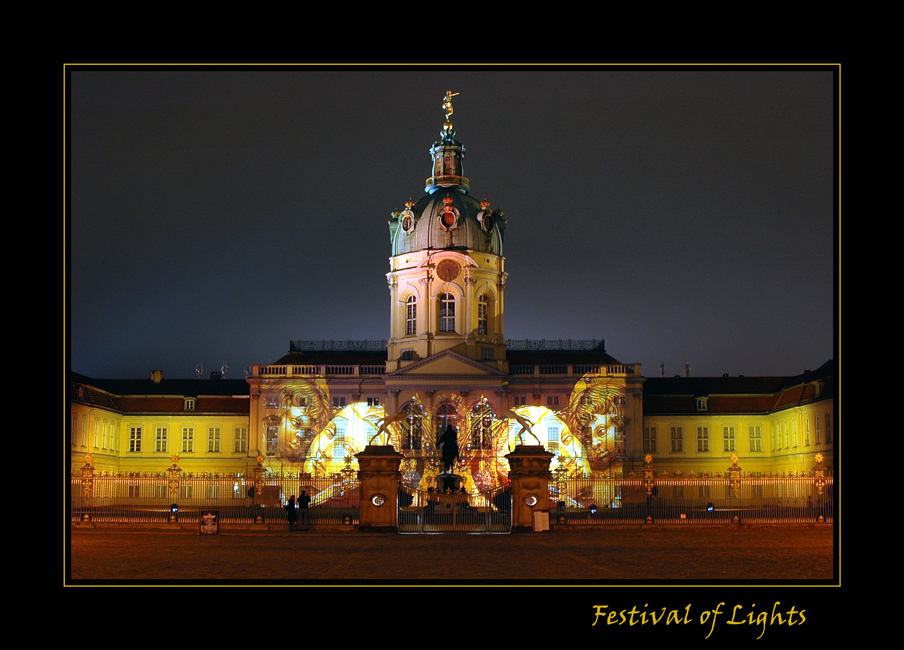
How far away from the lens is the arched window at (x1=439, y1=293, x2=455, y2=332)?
268 ft

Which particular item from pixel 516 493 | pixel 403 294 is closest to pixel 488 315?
pixel 403 294

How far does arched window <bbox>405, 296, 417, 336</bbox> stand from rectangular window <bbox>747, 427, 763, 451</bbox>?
75.9ft

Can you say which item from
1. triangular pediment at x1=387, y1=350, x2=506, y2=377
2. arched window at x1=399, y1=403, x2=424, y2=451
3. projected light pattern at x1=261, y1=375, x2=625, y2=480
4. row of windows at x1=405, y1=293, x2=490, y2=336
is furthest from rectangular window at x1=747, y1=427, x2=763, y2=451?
arched window at x1=399, y1=403, x2=424, y2=451

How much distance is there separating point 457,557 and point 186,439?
59069 millimetres

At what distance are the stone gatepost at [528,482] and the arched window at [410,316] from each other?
46.6m

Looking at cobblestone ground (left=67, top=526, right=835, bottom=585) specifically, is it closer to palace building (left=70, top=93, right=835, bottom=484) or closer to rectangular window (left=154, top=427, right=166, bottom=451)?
palace building (left=70, top=93, right=835, bottom=484)

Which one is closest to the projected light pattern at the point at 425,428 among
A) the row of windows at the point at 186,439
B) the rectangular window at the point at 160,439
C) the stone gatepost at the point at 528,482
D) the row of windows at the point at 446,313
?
the row of windows at the point at 186,439

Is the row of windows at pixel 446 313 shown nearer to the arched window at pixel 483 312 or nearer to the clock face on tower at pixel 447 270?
the arched window at pixel 483 312

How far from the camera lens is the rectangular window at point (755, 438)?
271ft

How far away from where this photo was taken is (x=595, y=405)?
7431 cm

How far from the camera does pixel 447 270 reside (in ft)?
265

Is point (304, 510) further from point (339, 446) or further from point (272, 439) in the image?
point (272, 439)

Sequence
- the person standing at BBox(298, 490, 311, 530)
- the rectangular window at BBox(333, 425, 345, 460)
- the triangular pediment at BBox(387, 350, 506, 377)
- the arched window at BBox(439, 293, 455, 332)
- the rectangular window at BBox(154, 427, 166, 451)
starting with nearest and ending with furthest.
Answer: the person standing at BBox(298, 490, 311, 530) < the rectangular window at BBox(333, 425, 345, 460) < the triangular pediment at BBox(387, 350, 506, 377) < the arched window at BBox(439, 293, 455, 332) < the rectangular window at BBox(154, 427, 166, 451)
